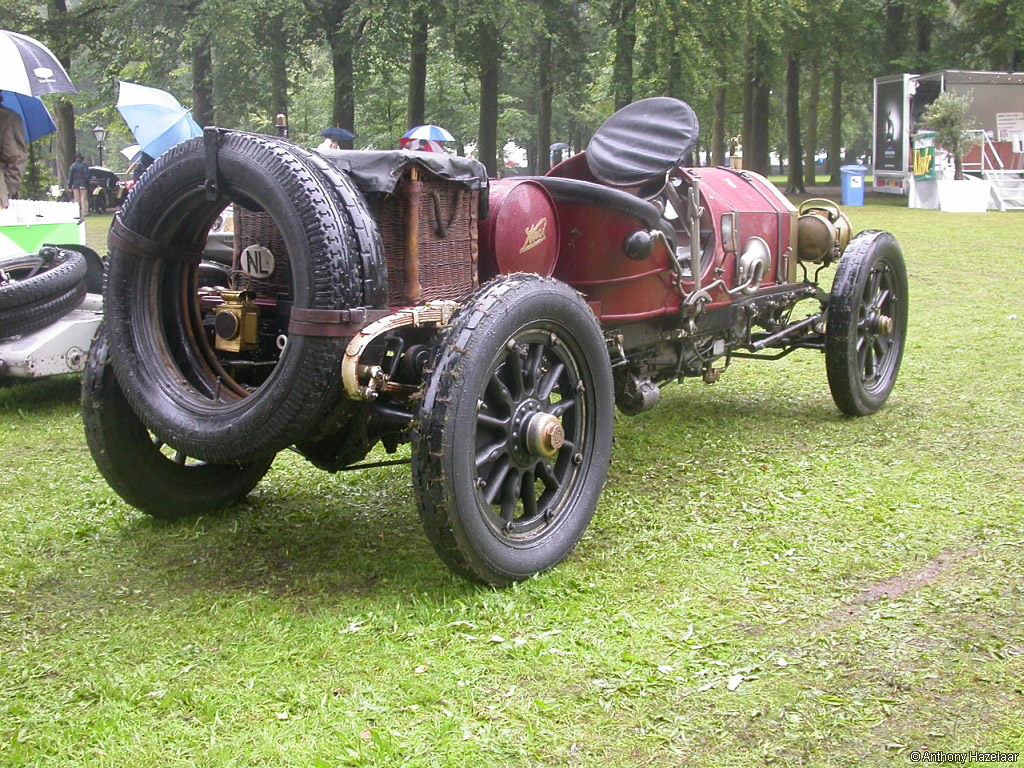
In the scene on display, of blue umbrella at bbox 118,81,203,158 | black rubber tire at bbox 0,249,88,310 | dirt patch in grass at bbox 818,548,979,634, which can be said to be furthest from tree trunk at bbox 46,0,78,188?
dirt patch in grass at bbox 818,548,979,634

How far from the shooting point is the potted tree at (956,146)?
2491 cm

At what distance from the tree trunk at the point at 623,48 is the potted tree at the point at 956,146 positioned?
731cm

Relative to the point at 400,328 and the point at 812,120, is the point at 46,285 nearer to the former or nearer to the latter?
the point at 400,328

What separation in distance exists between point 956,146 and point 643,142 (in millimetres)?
23260

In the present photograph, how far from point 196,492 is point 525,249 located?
1.78 metres

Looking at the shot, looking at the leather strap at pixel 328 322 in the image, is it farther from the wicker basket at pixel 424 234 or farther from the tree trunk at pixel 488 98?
the tree trunk at pixel 488 98

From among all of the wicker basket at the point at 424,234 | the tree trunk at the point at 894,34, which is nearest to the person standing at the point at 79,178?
the tree trunk at the point at 894,34

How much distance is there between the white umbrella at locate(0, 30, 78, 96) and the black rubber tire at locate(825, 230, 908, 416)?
7030 mm

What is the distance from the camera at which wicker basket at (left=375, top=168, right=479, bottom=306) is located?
400 cm

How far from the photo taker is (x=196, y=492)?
4723 mm

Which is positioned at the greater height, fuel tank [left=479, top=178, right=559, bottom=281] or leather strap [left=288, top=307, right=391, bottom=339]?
fuel tank [left=479, top=178, right=559, bottom=281]

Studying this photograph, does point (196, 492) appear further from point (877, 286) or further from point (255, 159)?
point (877, 286)

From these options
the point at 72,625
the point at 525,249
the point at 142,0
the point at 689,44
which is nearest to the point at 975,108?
the point at 689,44

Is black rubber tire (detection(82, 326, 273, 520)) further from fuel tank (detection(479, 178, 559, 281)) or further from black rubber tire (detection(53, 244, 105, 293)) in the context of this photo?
black rubber tire (detection(53, 244, 105, 293))
